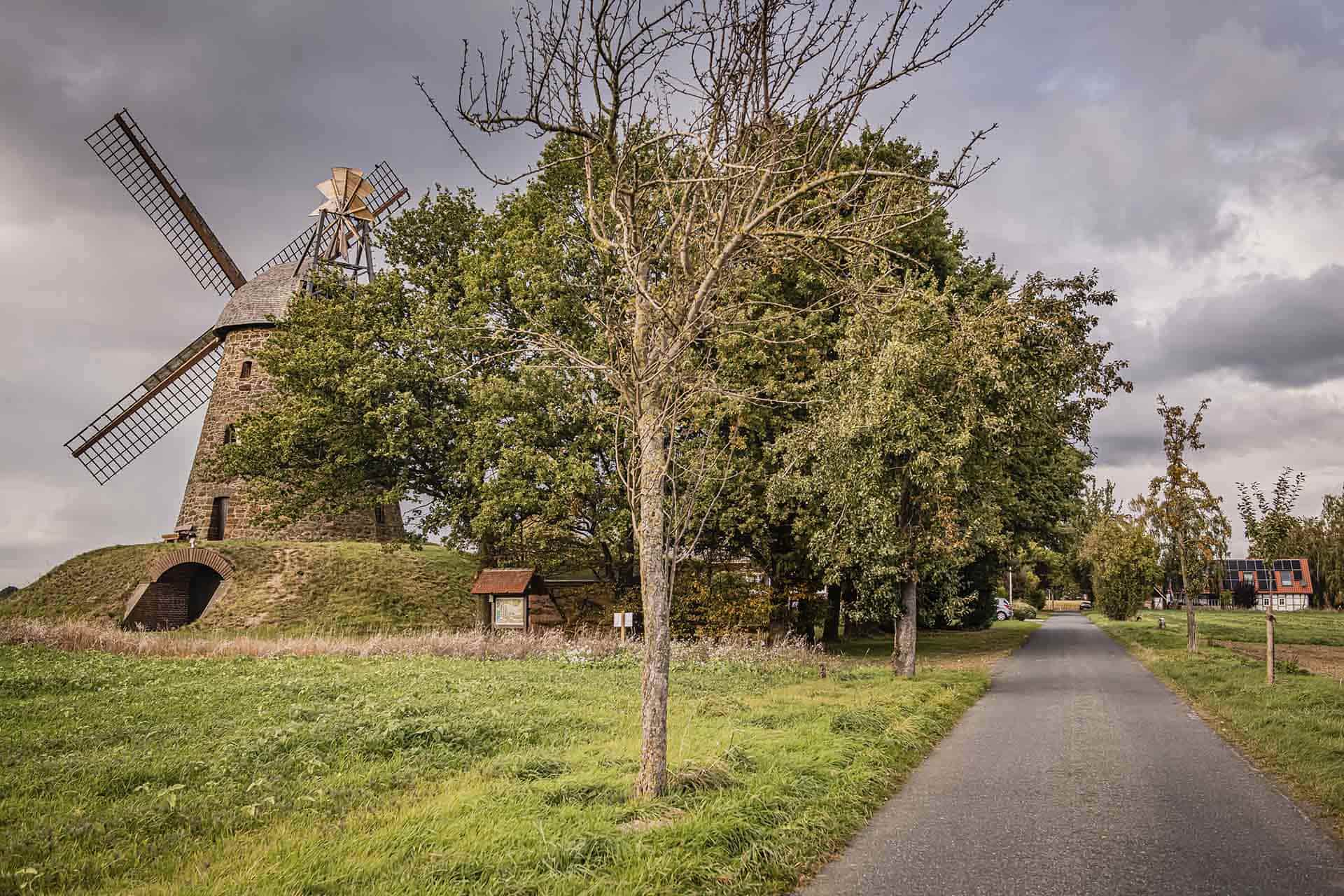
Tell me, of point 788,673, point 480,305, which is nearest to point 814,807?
point 788,673

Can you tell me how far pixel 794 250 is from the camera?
8.43 meters

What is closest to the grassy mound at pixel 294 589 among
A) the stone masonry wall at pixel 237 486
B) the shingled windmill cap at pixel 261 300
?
the stone masonry wall at pixel 237 486

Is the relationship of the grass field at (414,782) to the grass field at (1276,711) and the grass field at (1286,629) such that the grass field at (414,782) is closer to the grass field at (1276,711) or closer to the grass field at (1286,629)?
the grass field at (1276,711)

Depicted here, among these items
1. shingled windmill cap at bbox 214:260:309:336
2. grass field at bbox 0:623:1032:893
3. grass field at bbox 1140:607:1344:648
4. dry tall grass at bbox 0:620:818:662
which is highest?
shingled windmill cap at bbox 214:260:309:336

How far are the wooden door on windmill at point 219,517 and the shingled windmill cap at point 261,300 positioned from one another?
7.93 metres

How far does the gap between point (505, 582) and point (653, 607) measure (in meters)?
18.2

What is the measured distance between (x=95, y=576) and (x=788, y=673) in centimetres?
2887

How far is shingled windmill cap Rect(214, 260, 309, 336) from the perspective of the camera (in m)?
37.1

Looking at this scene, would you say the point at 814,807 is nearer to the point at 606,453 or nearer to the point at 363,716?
the point at 363,716

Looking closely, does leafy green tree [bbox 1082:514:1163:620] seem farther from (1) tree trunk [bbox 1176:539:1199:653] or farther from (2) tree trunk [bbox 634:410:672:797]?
(2) tree trunk [bbox 634:410:672:797]

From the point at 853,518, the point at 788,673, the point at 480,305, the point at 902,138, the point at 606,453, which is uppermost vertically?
the point at 902,138

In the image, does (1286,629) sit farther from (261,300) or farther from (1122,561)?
(261,300)

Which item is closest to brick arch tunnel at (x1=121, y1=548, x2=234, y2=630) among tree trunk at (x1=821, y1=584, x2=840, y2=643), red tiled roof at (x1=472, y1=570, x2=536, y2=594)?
red tiled roof at (x1=472, y1=570, x2=536, y2=594)

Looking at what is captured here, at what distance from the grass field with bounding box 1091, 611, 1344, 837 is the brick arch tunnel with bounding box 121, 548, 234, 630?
30.0m
